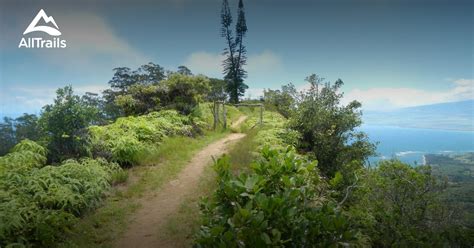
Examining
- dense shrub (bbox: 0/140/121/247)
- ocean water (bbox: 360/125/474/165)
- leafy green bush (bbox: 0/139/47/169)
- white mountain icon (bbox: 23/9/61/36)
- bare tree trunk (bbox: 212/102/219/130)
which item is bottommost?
ocean water (bbox: 360/125/474/165)

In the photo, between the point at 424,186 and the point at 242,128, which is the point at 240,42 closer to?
the point at 242,128

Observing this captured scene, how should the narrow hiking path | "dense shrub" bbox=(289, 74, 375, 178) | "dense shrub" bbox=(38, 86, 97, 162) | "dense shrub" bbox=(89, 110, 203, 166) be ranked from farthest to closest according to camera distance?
"dense shrub" bbox=(289, 74, 375, 178) → "dense shrub" bbox=(89, 110, 203, 166) → "dense shrub" bbox=(38, 86, 97, 162) → the narrow hiking path

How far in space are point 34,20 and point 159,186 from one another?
14.3ft

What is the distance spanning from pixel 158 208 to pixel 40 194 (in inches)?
72.7

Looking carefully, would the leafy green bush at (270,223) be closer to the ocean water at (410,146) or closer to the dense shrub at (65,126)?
the dense shrub at (65,126)

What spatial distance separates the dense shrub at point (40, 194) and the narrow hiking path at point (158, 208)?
0.85m

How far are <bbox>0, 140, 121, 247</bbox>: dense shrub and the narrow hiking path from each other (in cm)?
85

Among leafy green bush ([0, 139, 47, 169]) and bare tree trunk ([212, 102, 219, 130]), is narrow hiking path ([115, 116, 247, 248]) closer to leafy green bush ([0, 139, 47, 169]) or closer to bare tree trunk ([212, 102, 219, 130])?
leafy green bush ([0, 139, 47, 169])

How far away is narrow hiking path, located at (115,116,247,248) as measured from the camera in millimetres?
3982

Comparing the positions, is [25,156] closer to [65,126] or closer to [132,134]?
[65,126]

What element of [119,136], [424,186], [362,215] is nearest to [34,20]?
[119,136]

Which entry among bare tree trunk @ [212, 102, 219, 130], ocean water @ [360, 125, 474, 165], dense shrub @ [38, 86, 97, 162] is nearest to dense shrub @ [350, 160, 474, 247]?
ocean water @ [360, 125, 474, 165]

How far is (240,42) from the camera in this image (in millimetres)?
23484

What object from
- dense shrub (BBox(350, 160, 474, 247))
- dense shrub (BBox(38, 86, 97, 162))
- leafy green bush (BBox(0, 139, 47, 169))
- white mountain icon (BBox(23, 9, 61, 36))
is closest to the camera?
leafy green bush (BBox(0, 139, 47, 169))
